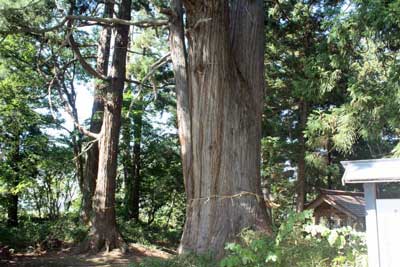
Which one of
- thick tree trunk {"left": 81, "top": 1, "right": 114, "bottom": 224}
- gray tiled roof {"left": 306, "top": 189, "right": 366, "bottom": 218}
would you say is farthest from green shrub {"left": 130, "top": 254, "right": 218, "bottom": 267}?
gray tiled roof {"left": 306, "top": 189, "right": 366, "bottom": 218}

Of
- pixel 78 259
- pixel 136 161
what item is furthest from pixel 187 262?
pixel 136 161

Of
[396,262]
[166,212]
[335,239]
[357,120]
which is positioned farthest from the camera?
[166,212]

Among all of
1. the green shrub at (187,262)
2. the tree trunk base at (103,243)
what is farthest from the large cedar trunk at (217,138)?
the tree trunk base at (103,243)

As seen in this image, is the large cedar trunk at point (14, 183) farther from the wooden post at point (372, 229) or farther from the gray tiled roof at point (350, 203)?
the wooden post at point (372, 229)

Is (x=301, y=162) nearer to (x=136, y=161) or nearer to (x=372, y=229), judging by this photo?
(x=136, y=161)

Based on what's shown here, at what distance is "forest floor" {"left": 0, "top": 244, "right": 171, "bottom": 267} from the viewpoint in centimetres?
896

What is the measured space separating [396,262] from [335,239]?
84 cm

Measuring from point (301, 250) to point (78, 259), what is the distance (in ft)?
22.3

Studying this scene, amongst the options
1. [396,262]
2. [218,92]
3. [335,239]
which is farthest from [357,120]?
[396,262]

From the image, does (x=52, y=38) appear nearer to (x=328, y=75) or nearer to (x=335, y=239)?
(x=328, y=75)

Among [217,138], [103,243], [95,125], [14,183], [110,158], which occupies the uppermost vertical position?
[95,125]

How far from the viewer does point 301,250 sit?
4.04 m

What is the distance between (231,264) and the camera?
382 centimetres

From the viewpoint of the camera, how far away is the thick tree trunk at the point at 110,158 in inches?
413
